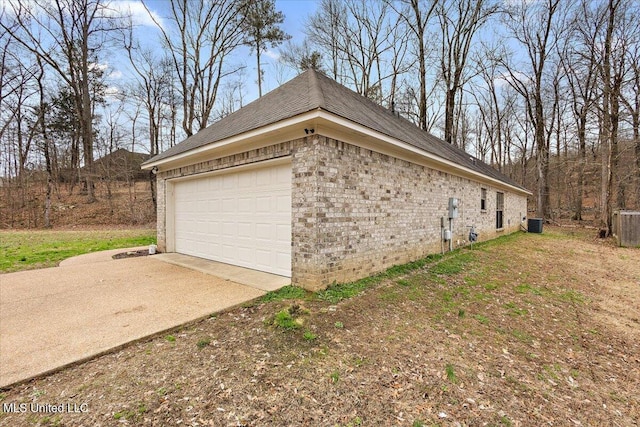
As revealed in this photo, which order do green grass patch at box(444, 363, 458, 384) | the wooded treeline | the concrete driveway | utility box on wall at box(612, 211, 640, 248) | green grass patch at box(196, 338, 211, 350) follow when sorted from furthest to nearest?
the wooded treeline, utility box on wall at box(612, 211, 640, 248), green grass patch at box(196, 338, 211, 350), the concrete driveway, green grass patch at box(444, 363, 458, 384)

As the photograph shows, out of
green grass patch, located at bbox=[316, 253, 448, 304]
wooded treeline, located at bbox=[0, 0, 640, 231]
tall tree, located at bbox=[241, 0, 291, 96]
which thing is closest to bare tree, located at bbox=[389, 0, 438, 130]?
wooded treeline, located at bbox=[0, 0, 640, 231]

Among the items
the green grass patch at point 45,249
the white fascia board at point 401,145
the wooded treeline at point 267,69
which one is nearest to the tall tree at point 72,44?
the wooded treeline at point 267,69

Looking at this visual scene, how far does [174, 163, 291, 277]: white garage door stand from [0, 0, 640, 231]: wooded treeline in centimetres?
1022

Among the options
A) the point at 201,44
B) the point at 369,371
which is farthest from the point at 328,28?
the point at 369,371

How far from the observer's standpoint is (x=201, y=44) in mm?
15383

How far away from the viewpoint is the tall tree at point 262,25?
1498 centimetres

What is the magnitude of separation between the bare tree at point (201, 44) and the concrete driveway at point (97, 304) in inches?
456

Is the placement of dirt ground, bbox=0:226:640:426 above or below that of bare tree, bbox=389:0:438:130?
below

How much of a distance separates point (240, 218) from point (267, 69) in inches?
560

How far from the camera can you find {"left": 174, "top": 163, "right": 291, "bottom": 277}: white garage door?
5.32m

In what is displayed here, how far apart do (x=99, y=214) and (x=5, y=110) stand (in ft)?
22.9

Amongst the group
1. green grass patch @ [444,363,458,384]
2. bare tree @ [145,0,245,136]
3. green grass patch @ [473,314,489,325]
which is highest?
bare tree @ [145,0,245,136]

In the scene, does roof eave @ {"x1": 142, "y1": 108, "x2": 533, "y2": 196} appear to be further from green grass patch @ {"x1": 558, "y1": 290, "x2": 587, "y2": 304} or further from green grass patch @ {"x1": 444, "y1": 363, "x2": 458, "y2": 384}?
green grass patch @ {"x1": 558, "y1": 290, "x2": 587, "y2": 304}

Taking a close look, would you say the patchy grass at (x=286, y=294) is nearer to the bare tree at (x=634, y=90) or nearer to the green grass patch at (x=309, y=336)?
the green grass patch at (x=309, y=336)
